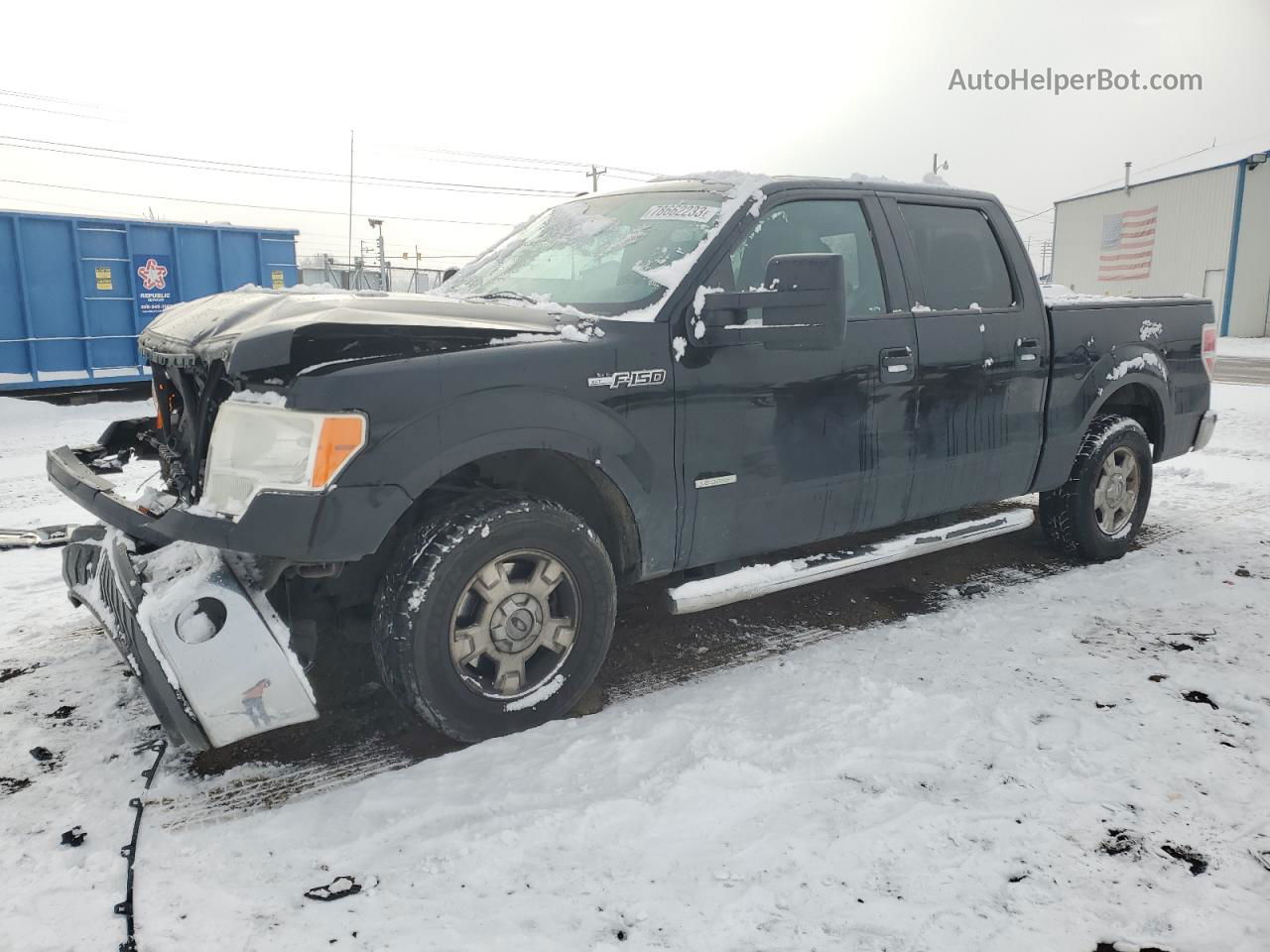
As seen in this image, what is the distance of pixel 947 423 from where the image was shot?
4109 mm

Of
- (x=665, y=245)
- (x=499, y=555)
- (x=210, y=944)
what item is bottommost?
(x=210, y=944)

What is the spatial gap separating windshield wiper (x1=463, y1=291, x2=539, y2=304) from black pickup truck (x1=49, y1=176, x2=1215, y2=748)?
0.04m

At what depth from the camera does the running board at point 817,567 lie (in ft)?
11.2

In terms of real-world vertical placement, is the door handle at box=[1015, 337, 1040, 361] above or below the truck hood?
below

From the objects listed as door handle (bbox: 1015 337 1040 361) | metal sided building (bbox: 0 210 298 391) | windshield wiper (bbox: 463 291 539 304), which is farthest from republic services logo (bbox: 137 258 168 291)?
door handle (bbox: 1015 337 1040 361)

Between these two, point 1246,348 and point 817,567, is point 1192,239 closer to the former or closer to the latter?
point 1246,348

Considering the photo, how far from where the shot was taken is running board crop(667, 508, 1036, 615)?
3.41 metres

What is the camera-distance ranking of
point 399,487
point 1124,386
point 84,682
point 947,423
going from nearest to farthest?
point 399,487 → point 84,682 → point 947,423 → point 1124,386

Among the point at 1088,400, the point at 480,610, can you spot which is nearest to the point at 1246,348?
the point at 1088,400

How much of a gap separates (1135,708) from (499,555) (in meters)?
2.42

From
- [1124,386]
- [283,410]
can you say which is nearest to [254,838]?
[283,410]

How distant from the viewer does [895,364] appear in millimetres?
3852

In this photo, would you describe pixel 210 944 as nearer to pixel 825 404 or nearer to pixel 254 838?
pixel 254 838

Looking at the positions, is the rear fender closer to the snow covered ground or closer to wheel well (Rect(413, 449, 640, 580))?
the snow covered ground
